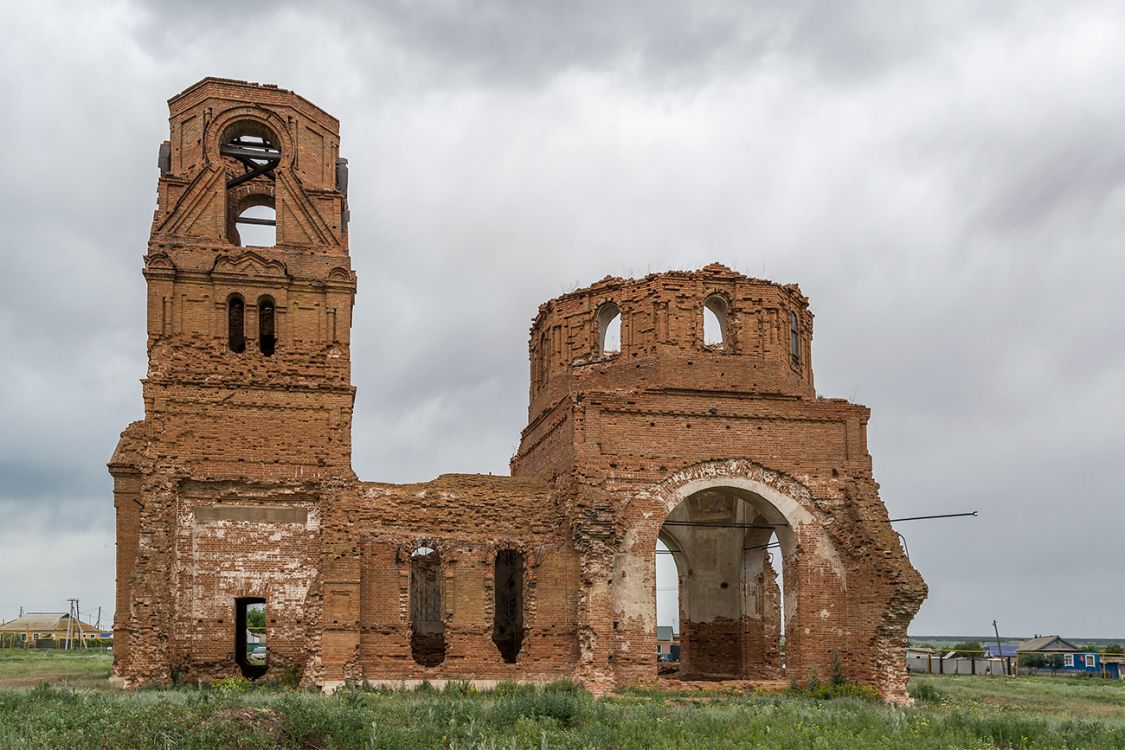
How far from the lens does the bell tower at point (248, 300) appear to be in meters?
20.9

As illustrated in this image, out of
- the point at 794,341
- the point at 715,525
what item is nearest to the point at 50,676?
the point at 715,525

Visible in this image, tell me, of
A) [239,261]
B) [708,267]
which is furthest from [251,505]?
[708,267]

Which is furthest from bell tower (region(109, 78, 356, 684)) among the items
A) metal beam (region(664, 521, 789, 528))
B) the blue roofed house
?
the blue roofed house

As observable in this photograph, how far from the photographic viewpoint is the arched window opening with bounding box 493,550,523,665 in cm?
2542

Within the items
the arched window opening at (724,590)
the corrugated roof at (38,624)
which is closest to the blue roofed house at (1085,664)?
→ the arched window opening at (724,590)

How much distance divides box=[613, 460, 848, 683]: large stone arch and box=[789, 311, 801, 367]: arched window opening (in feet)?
11.9

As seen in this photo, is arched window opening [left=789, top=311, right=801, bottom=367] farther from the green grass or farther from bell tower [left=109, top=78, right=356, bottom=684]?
the green grass

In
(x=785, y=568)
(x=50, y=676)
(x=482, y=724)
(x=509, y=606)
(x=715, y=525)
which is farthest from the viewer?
(x=509, y=606)

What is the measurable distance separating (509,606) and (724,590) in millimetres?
5835

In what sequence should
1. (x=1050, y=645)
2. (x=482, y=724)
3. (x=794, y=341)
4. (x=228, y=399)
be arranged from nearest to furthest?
1. (x=482, y=724)
2. (x=228, y=399)
3. (x=794, y=341)
4. (x=1050, y=645)

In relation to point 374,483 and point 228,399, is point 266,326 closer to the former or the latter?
point 228,399

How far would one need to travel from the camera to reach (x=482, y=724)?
44.7 feet

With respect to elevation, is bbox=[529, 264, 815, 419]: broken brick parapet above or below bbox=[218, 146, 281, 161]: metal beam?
below

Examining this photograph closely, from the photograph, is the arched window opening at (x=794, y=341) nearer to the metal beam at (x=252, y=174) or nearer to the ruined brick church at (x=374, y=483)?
the ruined brick church at (x=374, y=483)
